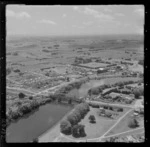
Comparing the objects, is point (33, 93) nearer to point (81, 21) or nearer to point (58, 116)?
point (58, 116)

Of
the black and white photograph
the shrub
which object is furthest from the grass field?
the shrub

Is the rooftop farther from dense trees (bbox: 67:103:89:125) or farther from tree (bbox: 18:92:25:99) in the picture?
tree (bbox: 18:92:25:99)

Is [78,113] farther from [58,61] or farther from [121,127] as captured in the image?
[58,61]

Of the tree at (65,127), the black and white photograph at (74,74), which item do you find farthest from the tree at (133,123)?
the tree at (65,127)

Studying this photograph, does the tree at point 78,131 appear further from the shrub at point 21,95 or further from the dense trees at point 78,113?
the shrub at point 21,95

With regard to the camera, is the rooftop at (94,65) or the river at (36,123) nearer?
the river at (36,123)

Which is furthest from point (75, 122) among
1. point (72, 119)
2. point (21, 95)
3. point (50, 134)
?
point (21, 95)
